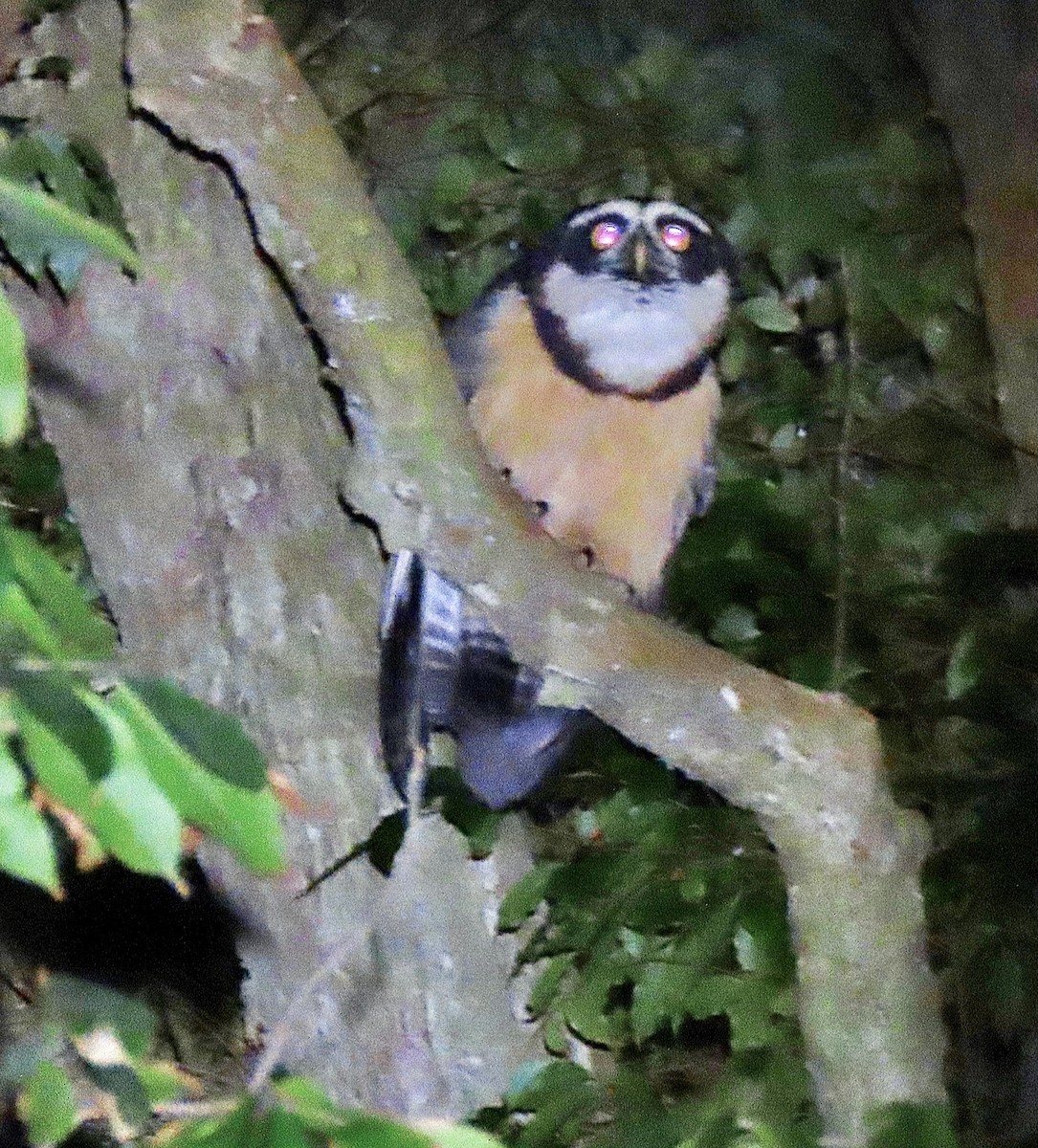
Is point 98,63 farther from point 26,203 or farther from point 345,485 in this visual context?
point 26,203

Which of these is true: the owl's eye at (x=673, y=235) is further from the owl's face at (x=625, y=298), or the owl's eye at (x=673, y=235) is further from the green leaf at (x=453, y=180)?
the green leaf at (x=453, y=180)

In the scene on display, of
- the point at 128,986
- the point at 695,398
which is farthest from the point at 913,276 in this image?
the point at 128,986

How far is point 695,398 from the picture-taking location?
201cm

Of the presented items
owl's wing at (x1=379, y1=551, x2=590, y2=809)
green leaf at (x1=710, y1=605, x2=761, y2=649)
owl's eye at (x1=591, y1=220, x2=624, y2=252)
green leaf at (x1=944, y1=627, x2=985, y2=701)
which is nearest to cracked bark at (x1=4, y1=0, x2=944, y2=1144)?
owl's wing at (x1=379, y1=551, x2=590, y2=809)

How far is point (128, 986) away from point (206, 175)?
1164mm

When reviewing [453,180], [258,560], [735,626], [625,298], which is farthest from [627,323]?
[258,560]

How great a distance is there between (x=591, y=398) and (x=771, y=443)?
13.3 inches

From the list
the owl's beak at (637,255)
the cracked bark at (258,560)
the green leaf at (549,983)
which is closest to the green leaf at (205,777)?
the cracked bark at (258,560)

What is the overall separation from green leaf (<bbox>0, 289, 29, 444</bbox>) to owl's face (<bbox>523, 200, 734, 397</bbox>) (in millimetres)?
1520

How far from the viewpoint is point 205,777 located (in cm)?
56

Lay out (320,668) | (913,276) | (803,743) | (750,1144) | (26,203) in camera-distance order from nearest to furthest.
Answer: (26,203) → (750,1144) → (803,743) → (320,668) → (913,276)

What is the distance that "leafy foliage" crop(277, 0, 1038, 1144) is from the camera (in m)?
1.51

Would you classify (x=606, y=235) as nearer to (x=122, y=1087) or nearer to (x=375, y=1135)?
(x=122, y=1087)

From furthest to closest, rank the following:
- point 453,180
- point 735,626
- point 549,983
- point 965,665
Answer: point 453,180, point 735,626, point 549,983, point 965,665
